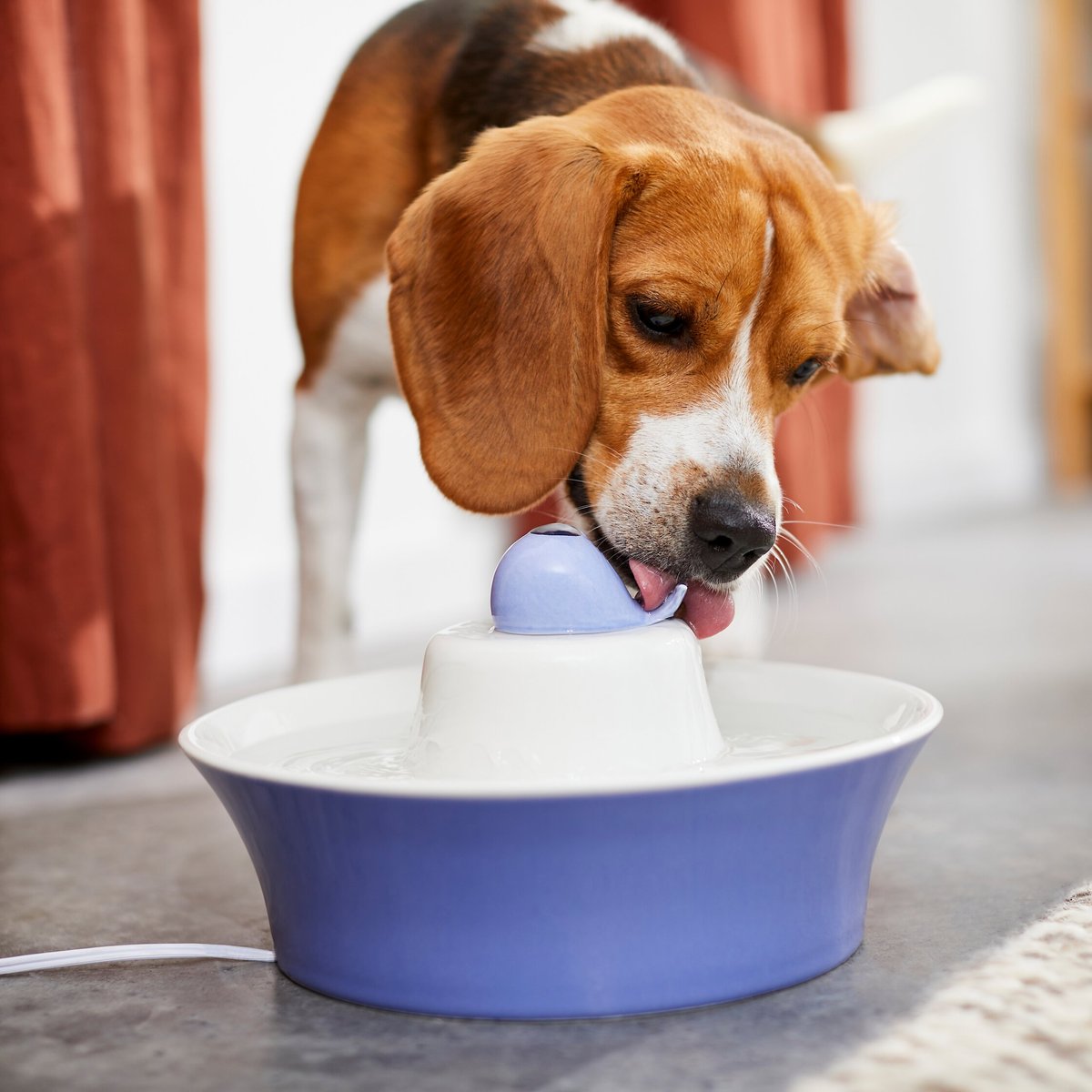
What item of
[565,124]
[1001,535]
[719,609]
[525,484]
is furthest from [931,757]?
[1001,535]

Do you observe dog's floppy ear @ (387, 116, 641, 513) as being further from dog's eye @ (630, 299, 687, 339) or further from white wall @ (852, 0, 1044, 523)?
white wall @ (852, 0, 1044, 523)

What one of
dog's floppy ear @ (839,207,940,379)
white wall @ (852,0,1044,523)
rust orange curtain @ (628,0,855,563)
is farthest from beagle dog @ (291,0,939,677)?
white wall @ (852,0,1044,523)

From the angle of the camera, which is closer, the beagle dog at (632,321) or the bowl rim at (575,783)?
the bowl rim at (575,783)

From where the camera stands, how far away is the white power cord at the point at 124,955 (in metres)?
1.14

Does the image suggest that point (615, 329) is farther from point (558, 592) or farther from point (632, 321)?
point (558, 592)

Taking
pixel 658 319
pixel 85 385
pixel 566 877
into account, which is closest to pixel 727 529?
pixel 658 319

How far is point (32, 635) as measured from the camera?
186 cm

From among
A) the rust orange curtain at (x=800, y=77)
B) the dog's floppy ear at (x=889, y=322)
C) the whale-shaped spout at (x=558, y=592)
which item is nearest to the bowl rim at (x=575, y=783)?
the whale-shaped spout at (x=558, y=592)

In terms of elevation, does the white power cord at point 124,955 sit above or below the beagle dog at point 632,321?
below

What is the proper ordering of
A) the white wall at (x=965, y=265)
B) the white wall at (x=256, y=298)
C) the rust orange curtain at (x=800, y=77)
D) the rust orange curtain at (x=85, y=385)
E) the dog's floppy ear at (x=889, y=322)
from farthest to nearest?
the white wall at (x=965, y=265) → the rust orange curtain at (x=800, y=77) → the white wall at (x=256, y=298) → the rust orange curtain at (x=85, y=385) → the dog's floppy ear at (x=889, y=322)

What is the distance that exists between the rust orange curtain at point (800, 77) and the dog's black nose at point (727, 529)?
5.08 feet

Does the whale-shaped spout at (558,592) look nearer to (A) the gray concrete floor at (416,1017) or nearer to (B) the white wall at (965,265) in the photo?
(A) the gray concrete floor at (416,1017)

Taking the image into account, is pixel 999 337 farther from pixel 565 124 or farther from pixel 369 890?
pixel 369 890

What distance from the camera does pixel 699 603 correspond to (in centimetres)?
140
